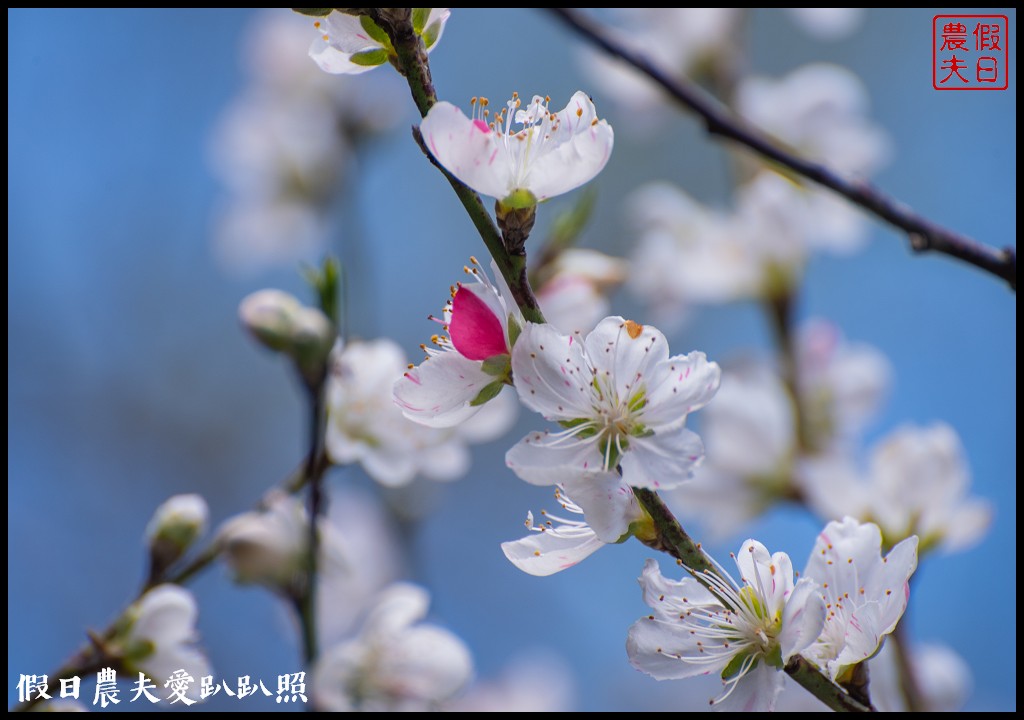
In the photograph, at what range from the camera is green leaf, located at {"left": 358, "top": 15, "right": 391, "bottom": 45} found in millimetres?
689

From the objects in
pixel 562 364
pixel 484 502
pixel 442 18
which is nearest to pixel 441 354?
pixel 562 364

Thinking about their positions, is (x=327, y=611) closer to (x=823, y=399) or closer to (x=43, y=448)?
(x=823, y=399)

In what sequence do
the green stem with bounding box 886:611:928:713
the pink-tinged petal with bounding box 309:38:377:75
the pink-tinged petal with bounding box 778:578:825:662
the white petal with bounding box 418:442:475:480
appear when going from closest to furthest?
the pink-tinged petal with bounding box 778:578:825:662 → the pink-tinged petal with bounding box 309:38:377:75 → the green stem with bounding box 886:611:928:713 → the white petal with bounding box 418:442:475:480

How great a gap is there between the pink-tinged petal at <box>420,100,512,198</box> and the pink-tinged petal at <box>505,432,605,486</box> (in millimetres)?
170

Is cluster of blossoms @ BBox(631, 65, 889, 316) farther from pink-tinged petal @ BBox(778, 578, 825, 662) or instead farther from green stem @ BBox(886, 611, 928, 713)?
pink-tinged petal @ BBox(778, 578, 825, 662)

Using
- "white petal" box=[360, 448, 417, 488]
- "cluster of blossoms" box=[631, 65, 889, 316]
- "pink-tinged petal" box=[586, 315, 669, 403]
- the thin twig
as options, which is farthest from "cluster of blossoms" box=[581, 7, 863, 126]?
"pink-tinged petal" box=[586, 315, 669, 403]

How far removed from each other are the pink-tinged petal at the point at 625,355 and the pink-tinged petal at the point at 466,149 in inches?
4.8

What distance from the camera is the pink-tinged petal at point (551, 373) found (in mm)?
640

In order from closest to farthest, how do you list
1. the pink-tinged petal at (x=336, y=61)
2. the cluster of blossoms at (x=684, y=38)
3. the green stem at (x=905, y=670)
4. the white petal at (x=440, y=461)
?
the pink-tinged petal at (x=336, y=61), the green stem at (x=905, y=670), the white petal at (x=440, y=461), the cluster of blossoms at (x=684, y=38)

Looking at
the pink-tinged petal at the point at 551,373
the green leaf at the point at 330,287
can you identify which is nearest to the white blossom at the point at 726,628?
the pink-tinged petal at the point at 551,373

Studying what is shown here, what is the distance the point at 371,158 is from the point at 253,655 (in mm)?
1705

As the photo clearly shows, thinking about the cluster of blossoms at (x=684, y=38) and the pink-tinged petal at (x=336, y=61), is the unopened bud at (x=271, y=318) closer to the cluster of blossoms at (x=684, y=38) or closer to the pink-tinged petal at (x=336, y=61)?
the pink-tinged petal at (x=336, y=61)

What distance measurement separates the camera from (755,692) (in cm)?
67

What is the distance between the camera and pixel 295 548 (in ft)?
3.21
